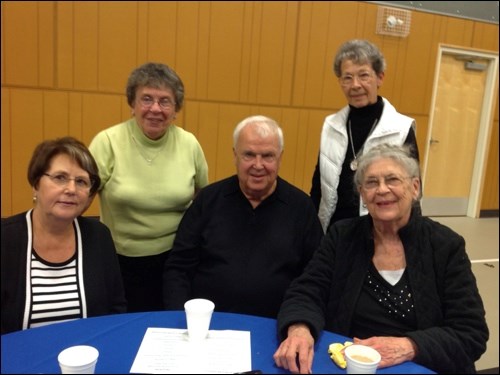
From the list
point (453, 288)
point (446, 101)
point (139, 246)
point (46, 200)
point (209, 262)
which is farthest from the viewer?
point (446, 101)

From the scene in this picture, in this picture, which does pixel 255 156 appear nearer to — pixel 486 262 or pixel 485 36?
pixel 486 262

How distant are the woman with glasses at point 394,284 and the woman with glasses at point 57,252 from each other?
28.2 inches

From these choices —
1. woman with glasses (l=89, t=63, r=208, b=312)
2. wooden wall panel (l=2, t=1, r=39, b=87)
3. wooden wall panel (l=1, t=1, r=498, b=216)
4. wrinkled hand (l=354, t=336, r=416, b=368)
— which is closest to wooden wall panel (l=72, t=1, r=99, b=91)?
wooden wall panel (l=1, t=1, r=498, b=216)

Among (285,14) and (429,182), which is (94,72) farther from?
(429,182)

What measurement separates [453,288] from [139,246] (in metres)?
1.43

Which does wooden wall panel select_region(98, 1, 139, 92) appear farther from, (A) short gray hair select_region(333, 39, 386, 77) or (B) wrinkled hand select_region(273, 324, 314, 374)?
(B) wrinkled hand select_region(273, 324, 314, 374)

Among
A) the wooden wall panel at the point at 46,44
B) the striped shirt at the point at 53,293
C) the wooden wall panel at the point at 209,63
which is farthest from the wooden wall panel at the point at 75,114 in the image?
the striped shirt at the point at 53,293

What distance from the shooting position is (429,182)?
6609 mm

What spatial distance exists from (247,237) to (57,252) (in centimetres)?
76

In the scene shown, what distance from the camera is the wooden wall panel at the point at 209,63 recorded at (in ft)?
14.5

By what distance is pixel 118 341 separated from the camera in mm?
1284

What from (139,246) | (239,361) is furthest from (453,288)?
Answer: (139,246)

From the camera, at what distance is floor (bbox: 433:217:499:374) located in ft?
9.30

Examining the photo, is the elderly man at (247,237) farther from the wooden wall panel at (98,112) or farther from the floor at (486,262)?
the wooden wall panel at (98,112)
